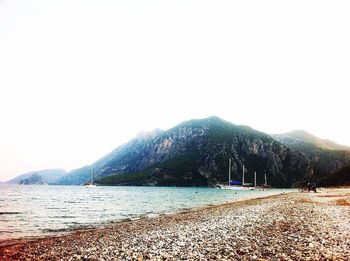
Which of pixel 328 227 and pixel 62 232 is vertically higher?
pixel 328 227

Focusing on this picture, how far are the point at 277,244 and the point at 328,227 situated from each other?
8.44 meters

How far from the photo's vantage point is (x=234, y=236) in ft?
69.9

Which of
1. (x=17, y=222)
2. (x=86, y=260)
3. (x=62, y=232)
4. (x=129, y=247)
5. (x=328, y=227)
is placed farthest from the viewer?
(x=17, y=222)

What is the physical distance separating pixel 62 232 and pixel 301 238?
24.9 metres

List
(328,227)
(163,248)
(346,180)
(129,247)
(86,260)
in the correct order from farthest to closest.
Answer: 1. (346,180)
2. (328,227)
3. (129,247)
4. (163,248)
5. (86,260)

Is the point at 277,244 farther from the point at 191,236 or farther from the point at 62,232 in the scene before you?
the point at 62,232

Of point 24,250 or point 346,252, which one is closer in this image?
point 346,252

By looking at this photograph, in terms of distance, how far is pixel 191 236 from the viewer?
22625mm

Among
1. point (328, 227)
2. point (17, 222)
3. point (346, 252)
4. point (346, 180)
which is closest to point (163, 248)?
point (346, 252)

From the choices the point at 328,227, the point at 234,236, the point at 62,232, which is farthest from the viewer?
the point at 62,232

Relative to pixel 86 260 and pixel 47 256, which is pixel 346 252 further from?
pixel 47 256

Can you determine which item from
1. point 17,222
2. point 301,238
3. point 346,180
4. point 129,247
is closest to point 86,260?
point 129,247

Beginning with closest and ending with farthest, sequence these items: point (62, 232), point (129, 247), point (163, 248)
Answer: point (163, 248) < point (129, 247) < point (62, 232)

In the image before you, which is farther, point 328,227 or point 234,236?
point 328,227
